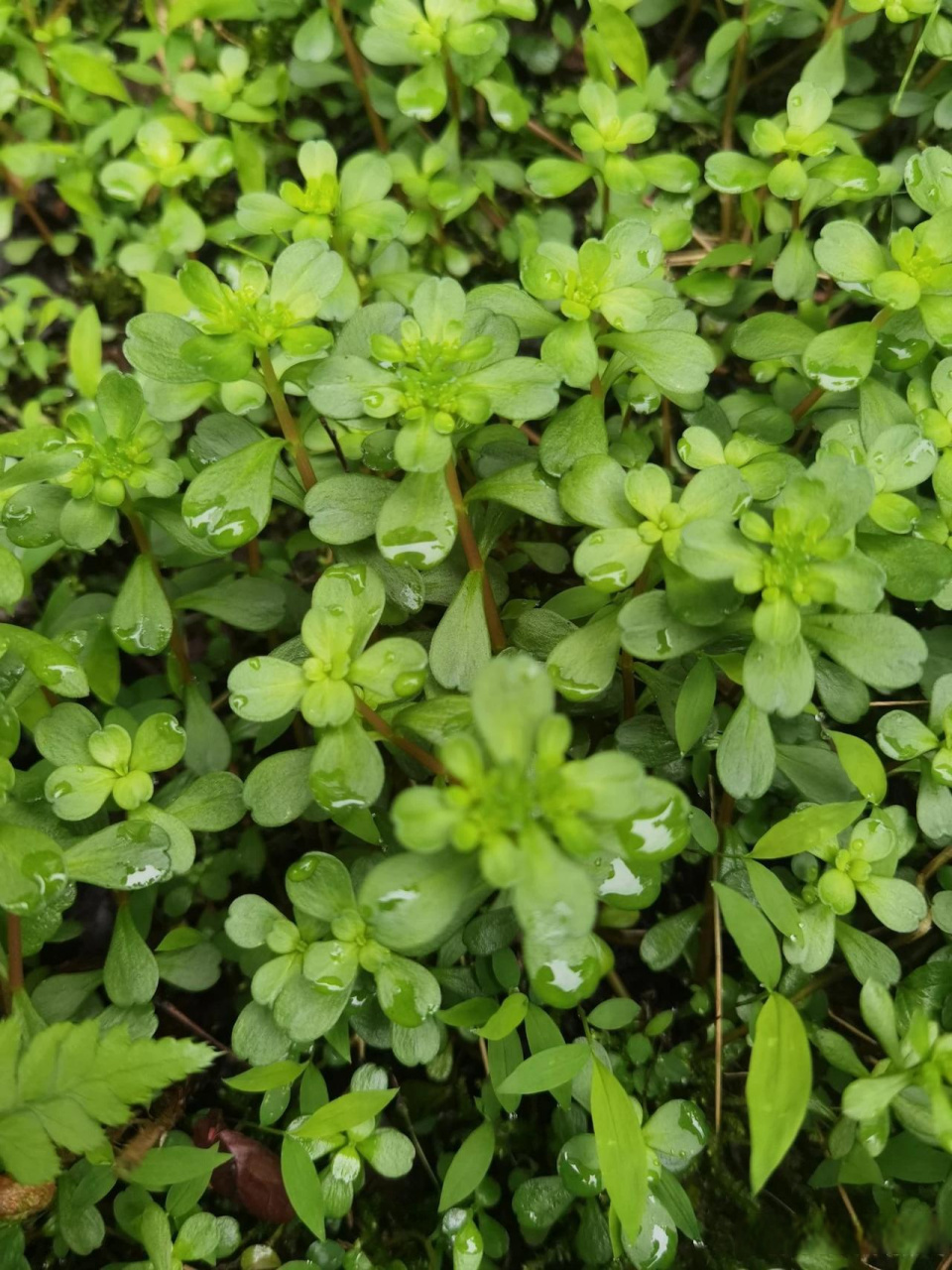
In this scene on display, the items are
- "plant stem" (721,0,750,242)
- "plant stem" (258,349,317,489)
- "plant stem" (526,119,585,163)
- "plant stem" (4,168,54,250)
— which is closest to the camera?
"plant stem" (258,349,317,489)

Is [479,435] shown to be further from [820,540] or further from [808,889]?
[808,889]

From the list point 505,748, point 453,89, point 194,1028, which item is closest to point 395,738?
point 505,748

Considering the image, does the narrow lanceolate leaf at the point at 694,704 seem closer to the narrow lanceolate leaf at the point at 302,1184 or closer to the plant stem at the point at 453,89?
the narrow lanceolate leaf at the point at 302,1184

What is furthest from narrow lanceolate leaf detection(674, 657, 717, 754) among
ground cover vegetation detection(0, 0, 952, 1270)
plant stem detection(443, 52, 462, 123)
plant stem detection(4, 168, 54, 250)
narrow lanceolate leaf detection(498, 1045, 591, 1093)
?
plant stem detection(4, 168, 54, 250)

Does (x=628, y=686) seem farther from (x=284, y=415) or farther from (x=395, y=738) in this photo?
(x=284, y=415)

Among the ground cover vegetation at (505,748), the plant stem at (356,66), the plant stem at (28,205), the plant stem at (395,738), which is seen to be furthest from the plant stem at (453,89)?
the plant stem at (395,738)

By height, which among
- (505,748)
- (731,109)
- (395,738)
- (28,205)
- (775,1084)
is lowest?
(775,1084)

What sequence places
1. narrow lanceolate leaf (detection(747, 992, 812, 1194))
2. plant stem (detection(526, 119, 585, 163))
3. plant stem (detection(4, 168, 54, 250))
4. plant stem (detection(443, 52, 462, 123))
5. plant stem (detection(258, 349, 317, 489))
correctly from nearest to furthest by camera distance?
narrow lanceolate leaf (detection(747, 992, 812, 1194)) → plant stem (detection(258, 349, 317, 489)) → plant stem (detection(443, 52, 462, 123)) → plant stem (detection(526, 119, 585, 163)) → plant stem (detection(4, 168, 54, 250))

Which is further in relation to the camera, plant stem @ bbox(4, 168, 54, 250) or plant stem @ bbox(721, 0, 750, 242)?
plant stem @ bbox(4, 168, 54, 250)

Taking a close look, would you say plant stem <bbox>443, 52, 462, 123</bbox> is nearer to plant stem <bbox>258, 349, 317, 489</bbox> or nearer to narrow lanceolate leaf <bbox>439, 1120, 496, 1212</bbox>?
plant stem <bbox>258, 349, 317, 489</bbox>
